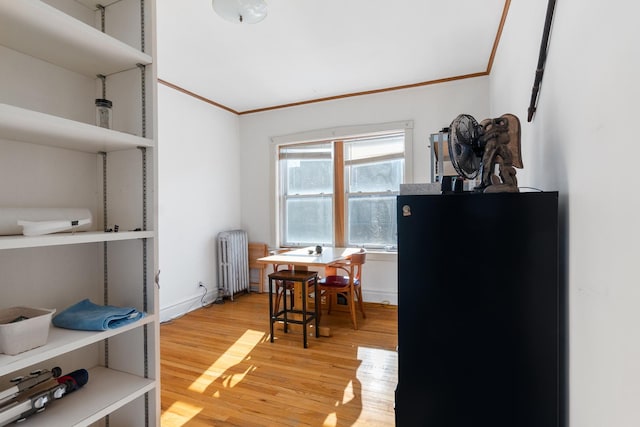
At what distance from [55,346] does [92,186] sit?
76 cm

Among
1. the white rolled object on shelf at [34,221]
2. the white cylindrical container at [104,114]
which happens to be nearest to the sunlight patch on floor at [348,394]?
the white rolled object on shelf at [34,221]

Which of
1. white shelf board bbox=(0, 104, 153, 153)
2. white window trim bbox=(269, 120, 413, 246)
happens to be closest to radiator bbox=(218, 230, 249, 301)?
white window trim bbox=(269, 120, 413, 246)

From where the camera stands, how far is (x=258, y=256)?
5.14 m

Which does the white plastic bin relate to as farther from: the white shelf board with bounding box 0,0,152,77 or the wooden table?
the wooden table

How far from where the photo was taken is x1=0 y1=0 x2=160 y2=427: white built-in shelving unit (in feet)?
4.08

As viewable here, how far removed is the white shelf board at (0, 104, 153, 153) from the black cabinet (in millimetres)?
1197

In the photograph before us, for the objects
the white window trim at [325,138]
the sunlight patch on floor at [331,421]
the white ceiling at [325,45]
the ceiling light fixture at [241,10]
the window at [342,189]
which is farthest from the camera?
the window at [342,189]

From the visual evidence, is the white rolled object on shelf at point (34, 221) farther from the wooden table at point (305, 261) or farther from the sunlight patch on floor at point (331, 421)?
the wooden table at point (305, 261)

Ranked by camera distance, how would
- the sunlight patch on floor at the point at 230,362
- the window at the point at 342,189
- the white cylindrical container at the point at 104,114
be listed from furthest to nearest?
the window at the point at 342,189, the sunlight patch on floor at the point at 230,362, the white cylindrical container at the point at 104,114

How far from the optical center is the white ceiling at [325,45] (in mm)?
2637

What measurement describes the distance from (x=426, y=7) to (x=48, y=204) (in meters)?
2.91

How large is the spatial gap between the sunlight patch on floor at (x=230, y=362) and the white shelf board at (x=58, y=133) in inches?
74.0

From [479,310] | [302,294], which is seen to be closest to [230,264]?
[302,294]

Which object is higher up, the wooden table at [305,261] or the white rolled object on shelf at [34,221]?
the white rolled object on shelf at [34,221]
